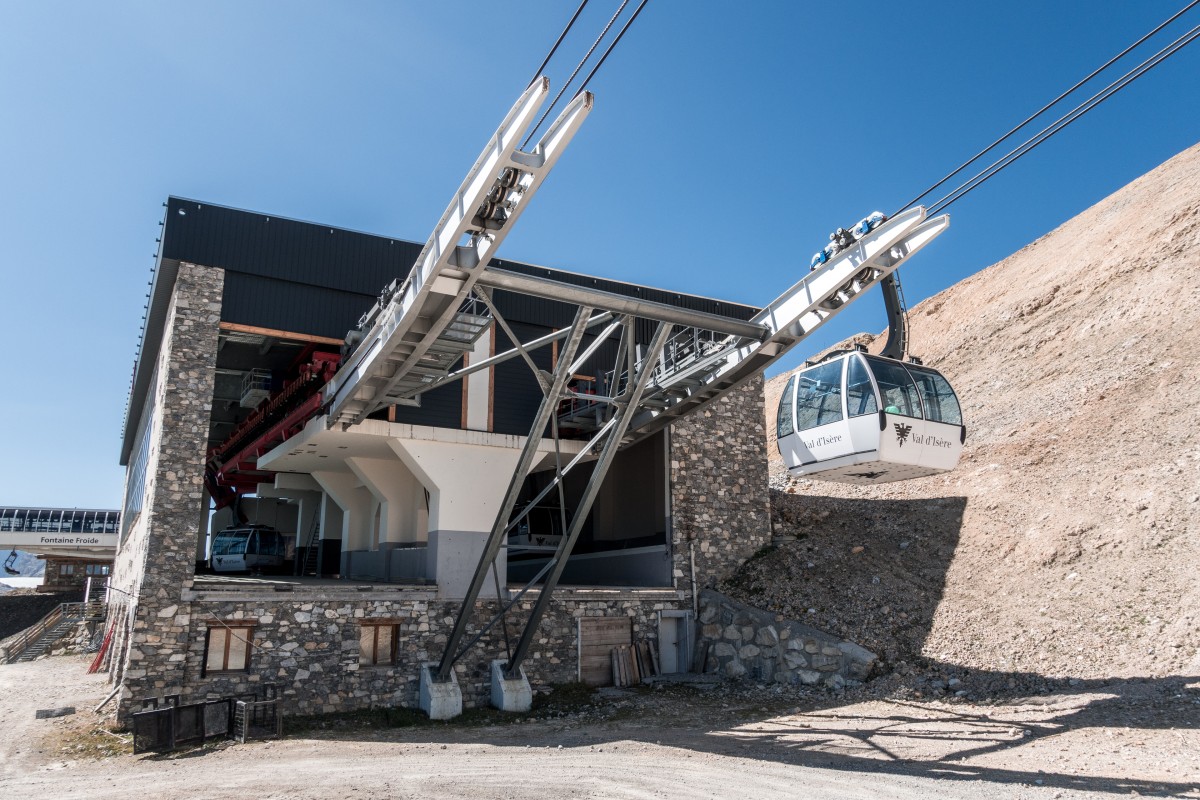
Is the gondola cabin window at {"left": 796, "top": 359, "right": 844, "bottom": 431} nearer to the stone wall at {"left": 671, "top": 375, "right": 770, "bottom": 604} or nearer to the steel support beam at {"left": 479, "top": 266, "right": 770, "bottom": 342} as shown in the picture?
the steel support beam at {"left": 479, "top": 266, "right": 770, "bottom": 342}

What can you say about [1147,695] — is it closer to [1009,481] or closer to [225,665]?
[1009,481]

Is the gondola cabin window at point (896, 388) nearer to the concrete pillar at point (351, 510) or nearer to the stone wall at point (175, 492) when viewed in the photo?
the stone wall at point (175, 492)

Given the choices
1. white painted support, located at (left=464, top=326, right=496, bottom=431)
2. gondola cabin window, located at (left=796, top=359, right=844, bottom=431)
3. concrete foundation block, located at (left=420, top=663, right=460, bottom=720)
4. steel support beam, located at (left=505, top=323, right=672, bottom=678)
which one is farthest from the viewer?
white painted support, located at (left=464, top=326, right=496, bottom=431)

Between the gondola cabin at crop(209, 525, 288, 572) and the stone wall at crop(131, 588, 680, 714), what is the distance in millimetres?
10630

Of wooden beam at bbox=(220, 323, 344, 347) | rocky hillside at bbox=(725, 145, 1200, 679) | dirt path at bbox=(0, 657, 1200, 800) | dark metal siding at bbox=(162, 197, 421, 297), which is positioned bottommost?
dirt path at bbox=(0, 657, 1200, 800)

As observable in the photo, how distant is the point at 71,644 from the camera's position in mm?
31656

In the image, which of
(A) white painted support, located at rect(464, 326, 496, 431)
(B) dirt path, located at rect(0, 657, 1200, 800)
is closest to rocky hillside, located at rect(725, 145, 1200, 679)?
(B) dirt path, located at rect(0, 657, 1200, 800)

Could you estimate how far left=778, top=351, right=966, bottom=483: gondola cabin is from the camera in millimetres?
13008

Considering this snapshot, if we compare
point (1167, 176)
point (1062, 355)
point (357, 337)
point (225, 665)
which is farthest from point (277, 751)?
point (1167, 176)

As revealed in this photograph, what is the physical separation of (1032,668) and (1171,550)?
3774mm

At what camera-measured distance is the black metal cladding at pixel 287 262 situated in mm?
16828

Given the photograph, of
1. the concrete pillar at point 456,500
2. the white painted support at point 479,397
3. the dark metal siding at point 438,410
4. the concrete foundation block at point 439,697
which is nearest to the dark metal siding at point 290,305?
the dark metal siding at point 438,410

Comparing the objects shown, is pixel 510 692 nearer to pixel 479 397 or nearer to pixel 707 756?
pixel 707 756

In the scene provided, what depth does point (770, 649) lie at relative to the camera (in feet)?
58.3
